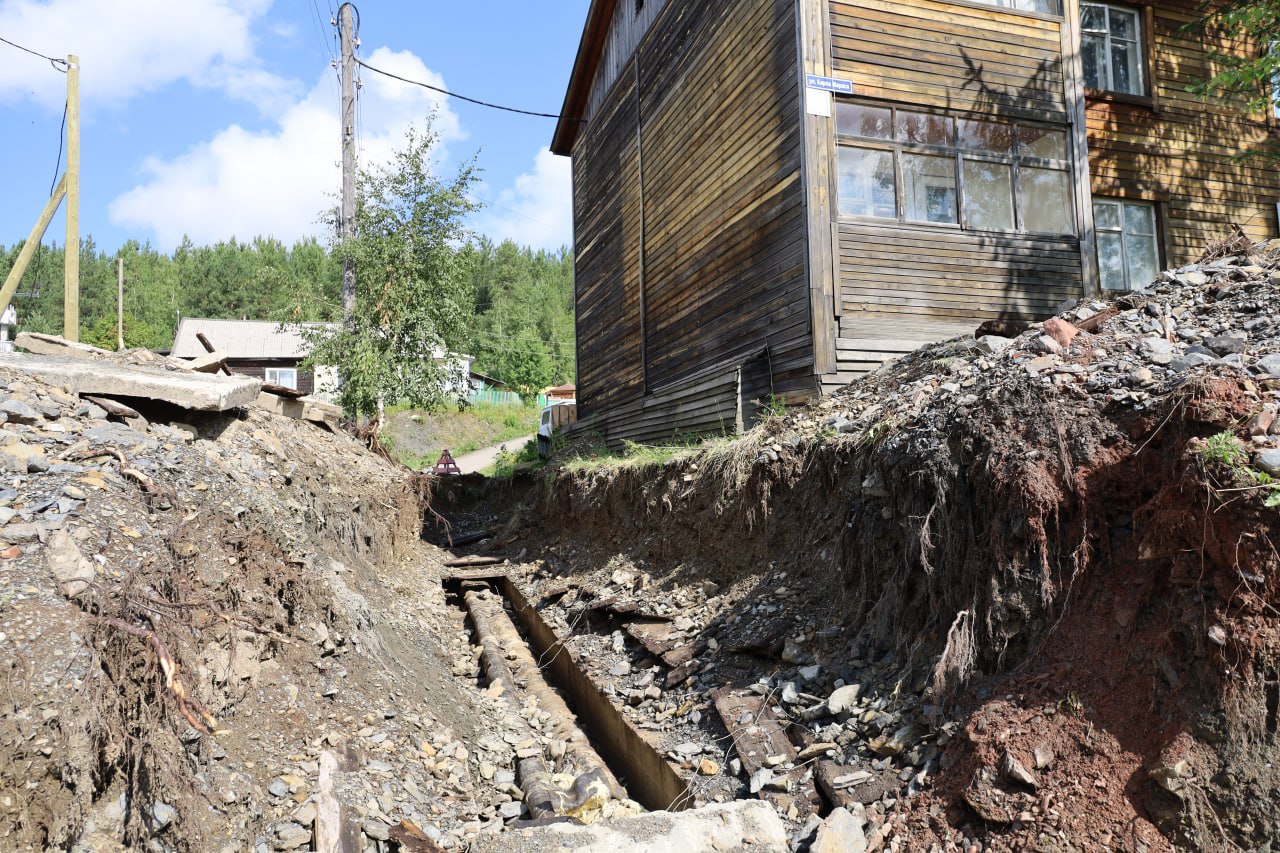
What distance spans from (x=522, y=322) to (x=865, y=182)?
43.8 metres

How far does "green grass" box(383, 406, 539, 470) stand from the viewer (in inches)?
1400

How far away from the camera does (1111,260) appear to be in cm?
1122

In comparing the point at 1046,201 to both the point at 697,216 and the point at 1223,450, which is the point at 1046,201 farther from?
the point at 1223,450

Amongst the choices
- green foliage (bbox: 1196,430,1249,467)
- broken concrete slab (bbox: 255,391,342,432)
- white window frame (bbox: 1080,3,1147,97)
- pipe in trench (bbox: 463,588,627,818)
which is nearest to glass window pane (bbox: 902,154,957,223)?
white window frame (bbox: 1080,3,1147,97)

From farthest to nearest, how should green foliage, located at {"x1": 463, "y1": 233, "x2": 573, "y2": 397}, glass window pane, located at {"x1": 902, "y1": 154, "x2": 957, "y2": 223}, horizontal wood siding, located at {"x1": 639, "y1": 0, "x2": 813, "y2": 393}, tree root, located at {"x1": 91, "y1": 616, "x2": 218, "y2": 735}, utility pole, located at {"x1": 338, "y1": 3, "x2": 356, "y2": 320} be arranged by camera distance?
green foliage, located at {"x1": 463, "y1": 233, "x2": 573, "y2": 397}
utility pole, located at {"x1": 338, "y1": 3, "x2": 356, "y2": 320}
glass window pane, located at {"x1": 902, "y1": 154, "x2": 957, "y2": 223}
horizontal wood siding, located at {"x1": 639, "y1": 0, "x2": 813, "y2": 393}
tree root, located at {"x1": 91, "y1": 616, "x2": 218, "y2": 735}

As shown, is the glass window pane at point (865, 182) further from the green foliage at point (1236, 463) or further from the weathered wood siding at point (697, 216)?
the green foliage at point (1236, 463)

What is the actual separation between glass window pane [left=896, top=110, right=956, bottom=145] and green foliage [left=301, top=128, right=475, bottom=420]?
9.68 meters

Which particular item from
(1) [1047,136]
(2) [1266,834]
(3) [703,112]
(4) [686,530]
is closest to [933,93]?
(1) [1047,136]

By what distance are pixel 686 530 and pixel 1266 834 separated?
5.61 m

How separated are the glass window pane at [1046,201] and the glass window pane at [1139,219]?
7.97ft

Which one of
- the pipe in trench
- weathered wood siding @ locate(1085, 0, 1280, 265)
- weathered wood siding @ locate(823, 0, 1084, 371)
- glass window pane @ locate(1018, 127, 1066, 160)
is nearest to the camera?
the pipe in trench

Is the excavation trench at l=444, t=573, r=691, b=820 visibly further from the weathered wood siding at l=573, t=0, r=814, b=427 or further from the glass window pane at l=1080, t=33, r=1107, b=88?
the glass window pane at l=1080, t=33, r=1107, b=88

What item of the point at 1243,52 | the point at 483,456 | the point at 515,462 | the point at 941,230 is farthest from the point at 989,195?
the point at 483,456

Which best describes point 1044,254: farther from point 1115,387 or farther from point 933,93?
point 1115,387
